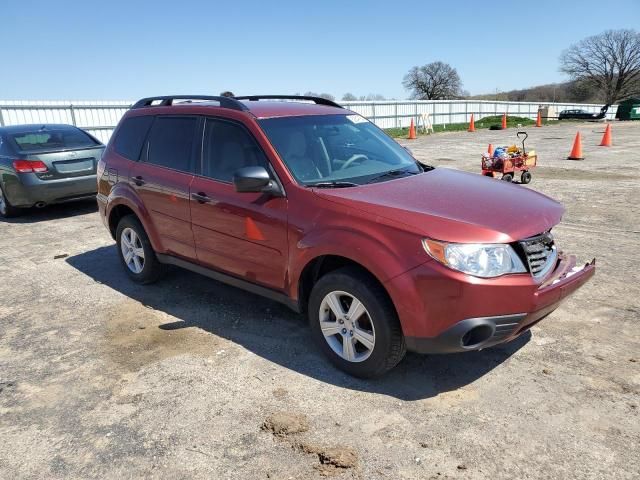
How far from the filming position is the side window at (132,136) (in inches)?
207

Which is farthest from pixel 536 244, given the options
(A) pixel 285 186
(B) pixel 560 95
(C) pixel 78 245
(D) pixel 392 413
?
(B) pixel 560 95

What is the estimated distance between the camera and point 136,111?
545 centimetres

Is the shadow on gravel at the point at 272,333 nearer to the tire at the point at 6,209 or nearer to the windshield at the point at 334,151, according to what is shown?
the windshield at the point at 334,151

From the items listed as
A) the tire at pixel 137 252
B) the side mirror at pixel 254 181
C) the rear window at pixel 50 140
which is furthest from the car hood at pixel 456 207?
the rear window at pixel 50 140

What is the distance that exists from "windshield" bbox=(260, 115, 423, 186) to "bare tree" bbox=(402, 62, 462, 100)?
84442 millimetres

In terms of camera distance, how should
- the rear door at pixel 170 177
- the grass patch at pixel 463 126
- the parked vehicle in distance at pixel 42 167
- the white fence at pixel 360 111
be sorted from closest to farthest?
the rear door at pixel 170 177
the parked vehicle in distance at pixel 42 167
the white fence at pixel 360 111
the grass patch at pixel 463 126

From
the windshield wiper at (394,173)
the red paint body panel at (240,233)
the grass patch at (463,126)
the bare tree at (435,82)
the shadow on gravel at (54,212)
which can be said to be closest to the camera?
the red paint body panel at (240,233)

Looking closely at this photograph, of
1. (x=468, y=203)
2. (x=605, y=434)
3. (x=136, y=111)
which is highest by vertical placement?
(x=136, y=111)

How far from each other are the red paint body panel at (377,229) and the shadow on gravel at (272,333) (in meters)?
0.49

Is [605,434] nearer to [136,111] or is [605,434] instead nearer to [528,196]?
[528,196]

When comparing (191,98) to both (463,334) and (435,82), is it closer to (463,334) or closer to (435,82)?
(463,334)

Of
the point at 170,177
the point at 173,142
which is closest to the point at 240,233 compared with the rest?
the point at 170,177

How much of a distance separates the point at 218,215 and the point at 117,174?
187cm

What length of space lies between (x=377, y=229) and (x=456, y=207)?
55cm
